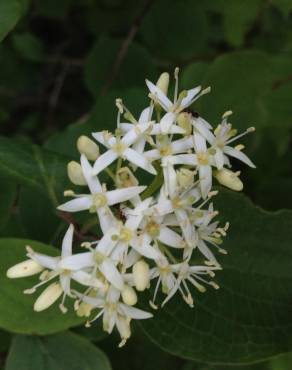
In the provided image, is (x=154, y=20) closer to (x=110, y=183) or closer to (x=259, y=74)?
(x=259, y=74)

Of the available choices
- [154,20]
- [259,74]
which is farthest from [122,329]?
[154,20]

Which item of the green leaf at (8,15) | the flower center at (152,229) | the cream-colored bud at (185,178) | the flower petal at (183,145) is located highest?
the green leaf at (8,15)

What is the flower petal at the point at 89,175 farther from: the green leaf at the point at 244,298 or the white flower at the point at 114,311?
the green leaf at the point at 244,298

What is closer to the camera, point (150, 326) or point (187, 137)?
point (187, 137)

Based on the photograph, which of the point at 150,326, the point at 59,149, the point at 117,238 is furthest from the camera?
the point at 59,149

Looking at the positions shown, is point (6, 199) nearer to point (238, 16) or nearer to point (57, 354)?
point (57, 354)

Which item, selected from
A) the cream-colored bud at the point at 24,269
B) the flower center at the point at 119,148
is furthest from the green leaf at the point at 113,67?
the cream-colored bud at the point at 24,269

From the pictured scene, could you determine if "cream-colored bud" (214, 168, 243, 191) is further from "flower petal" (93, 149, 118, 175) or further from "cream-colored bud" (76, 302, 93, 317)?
"cream-colored bud" (76, 302, 93, 317)
